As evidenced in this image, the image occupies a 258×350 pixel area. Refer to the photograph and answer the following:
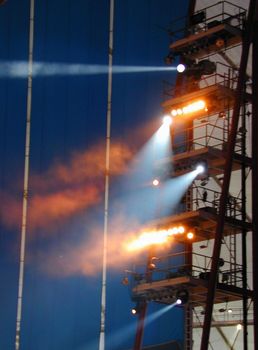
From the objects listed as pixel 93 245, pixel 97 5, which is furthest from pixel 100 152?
pixel 97 5

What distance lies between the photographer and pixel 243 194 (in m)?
19.8

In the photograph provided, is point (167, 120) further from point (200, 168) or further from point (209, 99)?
point (200, 168)

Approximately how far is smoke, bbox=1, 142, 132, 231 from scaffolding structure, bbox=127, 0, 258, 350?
4.81ft

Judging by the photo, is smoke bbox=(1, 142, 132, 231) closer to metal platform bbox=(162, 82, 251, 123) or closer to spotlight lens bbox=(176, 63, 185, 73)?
metal platform bbox=(162, 82, 251, 123)

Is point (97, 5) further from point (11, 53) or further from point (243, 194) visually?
point (243, 194)

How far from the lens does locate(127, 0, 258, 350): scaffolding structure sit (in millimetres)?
19484

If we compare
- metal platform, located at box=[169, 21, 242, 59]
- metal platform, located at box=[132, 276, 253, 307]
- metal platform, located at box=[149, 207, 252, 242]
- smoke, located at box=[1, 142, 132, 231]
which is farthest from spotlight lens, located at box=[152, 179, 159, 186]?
metal platform, located at box=[169, 21, 242, 59]

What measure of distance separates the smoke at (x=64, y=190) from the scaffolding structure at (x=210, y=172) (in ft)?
4.81

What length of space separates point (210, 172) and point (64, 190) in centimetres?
339

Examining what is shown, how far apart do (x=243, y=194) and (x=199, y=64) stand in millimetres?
3344

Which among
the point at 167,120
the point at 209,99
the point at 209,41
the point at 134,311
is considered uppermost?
the point at 209,41

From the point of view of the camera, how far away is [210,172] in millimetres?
21141

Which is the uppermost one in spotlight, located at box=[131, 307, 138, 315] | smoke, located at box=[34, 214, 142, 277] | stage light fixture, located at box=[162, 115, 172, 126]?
stage light fixture, located at box=[162, 115, 172, 126]

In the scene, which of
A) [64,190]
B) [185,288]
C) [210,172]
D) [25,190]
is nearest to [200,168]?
[210,172]
